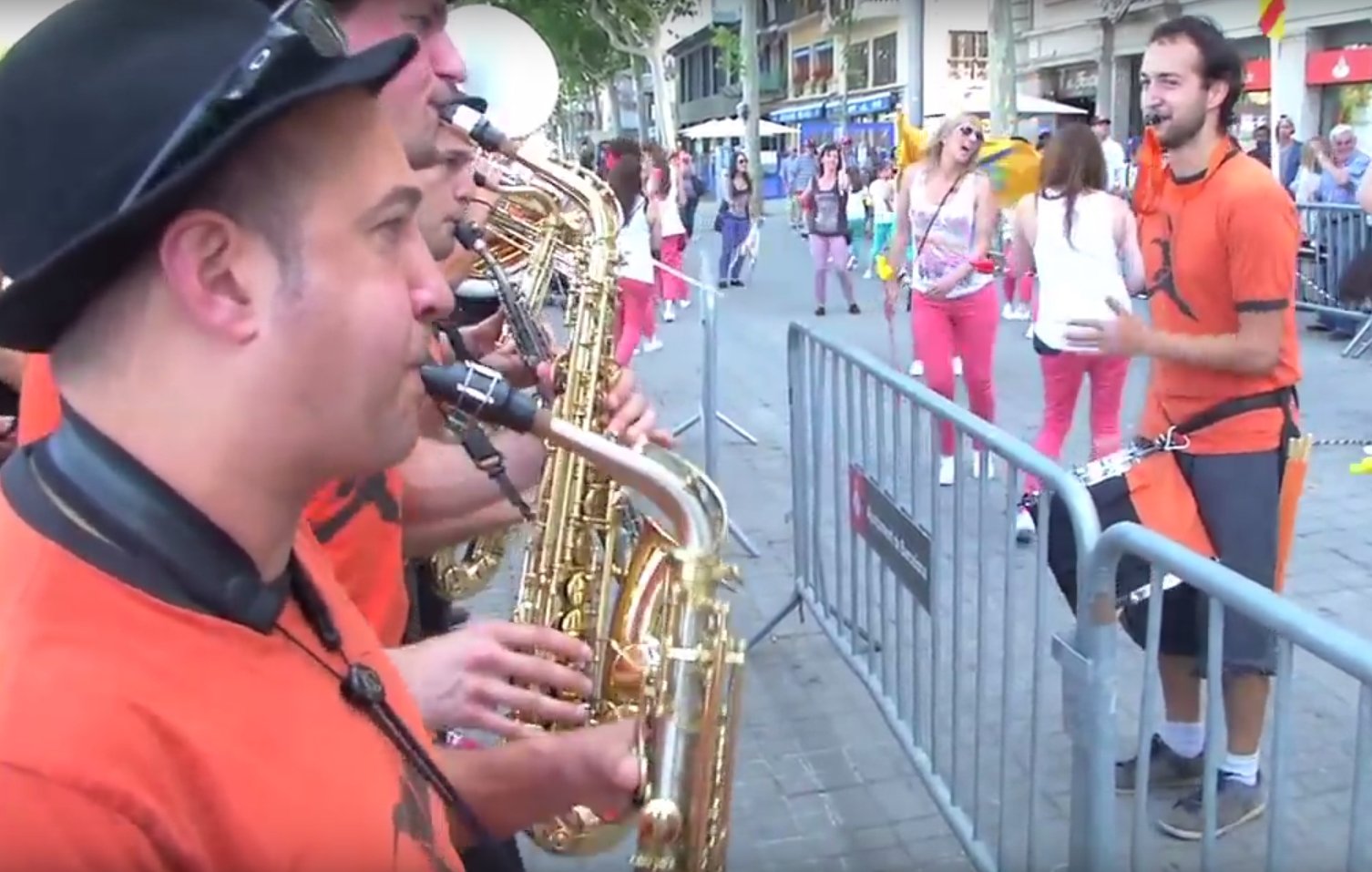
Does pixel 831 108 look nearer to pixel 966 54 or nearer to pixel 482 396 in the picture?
pixel 966 54

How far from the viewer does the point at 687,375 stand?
10844 millimetres

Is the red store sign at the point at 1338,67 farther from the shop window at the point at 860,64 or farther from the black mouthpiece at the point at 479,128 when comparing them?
the shop window at the point at 860,64

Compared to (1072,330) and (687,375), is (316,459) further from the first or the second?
(687,375)

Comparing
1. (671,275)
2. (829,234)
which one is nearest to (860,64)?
(829,234)

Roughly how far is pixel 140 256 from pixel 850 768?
347 centimetres

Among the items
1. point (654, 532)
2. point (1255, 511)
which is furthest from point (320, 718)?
point (1255, 511)

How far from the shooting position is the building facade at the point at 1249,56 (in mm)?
20734

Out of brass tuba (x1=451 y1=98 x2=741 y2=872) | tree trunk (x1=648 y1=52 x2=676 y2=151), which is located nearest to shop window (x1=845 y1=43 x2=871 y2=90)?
tree trunk (x1=648 y1=52 x2=676 y2=151)

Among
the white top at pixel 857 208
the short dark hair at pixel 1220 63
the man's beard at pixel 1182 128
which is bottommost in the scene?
the man's beard at pixel 1182 128

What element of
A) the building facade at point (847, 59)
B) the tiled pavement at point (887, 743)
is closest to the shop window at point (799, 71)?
the building facade at point (847, 59)

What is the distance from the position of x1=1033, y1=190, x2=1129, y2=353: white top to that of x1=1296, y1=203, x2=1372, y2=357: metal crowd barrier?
5106 mm

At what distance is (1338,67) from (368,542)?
22.4 metres

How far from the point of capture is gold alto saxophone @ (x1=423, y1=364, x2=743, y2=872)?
71.7 inches

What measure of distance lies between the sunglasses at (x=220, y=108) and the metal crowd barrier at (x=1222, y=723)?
4.83 ft
